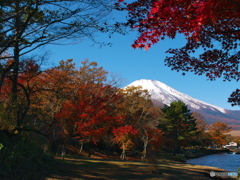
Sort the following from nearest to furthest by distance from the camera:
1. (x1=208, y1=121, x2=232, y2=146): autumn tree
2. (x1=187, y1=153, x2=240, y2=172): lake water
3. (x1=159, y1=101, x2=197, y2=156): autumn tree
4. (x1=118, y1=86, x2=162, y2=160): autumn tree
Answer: (x1=187, y1=153, x2=240, y2=172): lake water
(x1=118, y1=86, x2=162, y2=160): autumn tree
(x1=159, y1=101, x2=197, y2=156): autumn tree
(x1=208, y1=121, x2=232, y2=146): autumn tree

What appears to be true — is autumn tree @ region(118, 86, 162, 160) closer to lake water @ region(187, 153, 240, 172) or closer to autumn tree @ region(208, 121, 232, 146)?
lake water @ region(187, 153, 240, 172)

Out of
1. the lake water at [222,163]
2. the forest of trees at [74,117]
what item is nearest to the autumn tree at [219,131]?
the forest of trees at [74,117]

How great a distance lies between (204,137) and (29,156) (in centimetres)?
5162

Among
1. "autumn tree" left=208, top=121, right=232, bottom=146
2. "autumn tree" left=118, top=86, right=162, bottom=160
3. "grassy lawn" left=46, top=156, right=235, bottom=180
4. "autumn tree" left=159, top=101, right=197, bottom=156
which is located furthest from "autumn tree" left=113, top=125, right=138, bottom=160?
"autumn tree" left=208, top=121, right=232, bottom=146

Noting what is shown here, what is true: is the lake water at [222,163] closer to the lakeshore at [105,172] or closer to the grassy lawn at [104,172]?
the lakeshore at [105,172]

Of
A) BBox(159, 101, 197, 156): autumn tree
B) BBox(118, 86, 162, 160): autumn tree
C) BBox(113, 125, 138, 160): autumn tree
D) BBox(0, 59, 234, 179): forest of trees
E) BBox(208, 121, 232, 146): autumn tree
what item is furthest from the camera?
BBox(208, 121, 232, 146): autumn tree

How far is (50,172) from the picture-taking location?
7852 mm

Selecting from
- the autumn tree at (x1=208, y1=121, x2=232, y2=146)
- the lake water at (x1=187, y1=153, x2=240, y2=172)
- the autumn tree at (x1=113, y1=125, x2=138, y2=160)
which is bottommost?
the lake water at (x1=187, y1=153, x2=240, y2=172)

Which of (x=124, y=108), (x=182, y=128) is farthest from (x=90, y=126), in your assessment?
(x=182, y=128)

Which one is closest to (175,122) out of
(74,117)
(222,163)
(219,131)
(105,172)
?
(222,163)

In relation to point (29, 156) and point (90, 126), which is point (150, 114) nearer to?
point (90, 126)

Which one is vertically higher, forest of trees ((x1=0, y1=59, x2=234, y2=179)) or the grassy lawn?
forest of trees ((x1=0, y1=59, x2=234, y2=179))

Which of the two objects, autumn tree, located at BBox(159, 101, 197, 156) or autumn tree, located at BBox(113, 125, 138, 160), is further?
autumn tree, located at BBox(159, 101, 197, 156)

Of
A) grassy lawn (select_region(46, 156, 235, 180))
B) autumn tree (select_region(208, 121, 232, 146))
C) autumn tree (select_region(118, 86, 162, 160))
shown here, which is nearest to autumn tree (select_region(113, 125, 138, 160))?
autumn tree (select_region(118, 86, 162, 160))
